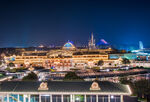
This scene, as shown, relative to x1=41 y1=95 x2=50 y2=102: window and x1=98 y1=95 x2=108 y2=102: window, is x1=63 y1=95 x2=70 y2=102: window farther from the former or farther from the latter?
x1=98 y1=95 x2=108 y2=102: window

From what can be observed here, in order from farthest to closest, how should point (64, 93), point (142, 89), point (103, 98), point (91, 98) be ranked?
point (142, 89)
point (91, 98)
point (103, 98)
point (64, 93)

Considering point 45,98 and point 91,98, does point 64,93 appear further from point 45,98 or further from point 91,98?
point 91,98

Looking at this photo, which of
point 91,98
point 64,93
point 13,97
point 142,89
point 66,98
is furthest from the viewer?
point 142,89

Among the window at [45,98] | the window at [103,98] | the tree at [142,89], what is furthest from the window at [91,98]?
the tree at [142,89]

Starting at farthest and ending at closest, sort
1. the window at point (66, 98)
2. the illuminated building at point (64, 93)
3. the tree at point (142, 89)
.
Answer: the tree at point (142, 89)
the window at point (66, 98)
the illuminated building at point (64, 93)

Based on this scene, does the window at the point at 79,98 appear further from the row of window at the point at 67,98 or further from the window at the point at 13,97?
the window at the point at 13,97

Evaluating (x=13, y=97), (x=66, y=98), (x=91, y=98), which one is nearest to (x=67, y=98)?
(x=66, y=98)

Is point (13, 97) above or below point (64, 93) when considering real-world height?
below

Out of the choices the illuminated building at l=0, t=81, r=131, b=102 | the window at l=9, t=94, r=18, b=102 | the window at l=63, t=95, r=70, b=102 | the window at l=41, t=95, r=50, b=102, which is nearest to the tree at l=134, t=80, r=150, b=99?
the illuminated building at l=0, t=81, r=131, b=102

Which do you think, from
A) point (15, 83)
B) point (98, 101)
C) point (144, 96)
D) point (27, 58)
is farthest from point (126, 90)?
point (27, 58)
